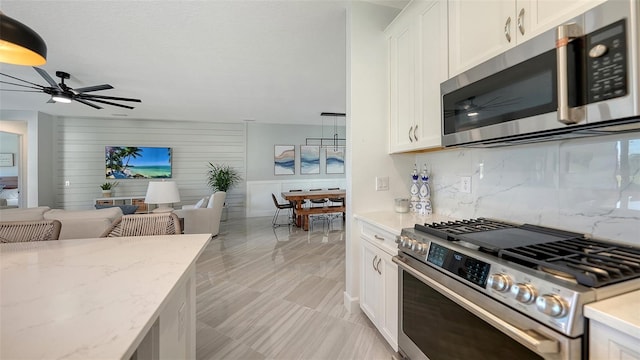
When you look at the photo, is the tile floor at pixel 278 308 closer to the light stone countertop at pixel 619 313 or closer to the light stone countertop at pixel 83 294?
the light stone countertop at pixel 83 294

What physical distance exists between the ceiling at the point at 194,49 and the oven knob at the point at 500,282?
7.44 feet

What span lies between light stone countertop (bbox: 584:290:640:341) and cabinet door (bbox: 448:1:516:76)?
3.51ft

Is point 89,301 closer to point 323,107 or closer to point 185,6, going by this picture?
point 185,6

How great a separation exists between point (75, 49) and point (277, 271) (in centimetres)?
337

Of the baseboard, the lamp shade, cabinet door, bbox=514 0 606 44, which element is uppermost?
cabinet door, bbox=514 0 606 44

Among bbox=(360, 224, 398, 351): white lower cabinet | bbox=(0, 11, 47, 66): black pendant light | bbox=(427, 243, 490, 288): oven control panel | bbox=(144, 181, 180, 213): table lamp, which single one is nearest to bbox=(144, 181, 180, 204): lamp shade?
bbox=(144, 181, 180, 213): table lamp

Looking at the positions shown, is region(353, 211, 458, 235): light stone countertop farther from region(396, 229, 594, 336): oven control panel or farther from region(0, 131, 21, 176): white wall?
region(0, 131, 21, 176): white wall

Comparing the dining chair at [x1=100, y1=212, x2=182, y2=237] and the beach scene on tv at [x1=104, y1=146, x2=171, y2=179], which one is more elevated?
the beach scene on tv at [x1=104, y1=146, x2=171, y2=179]

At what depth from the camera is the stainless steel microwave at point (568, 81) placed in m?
0.81

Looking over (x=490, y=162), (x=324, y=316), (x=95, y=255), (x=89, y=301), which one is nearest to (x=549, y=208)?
(x=490, y=162)

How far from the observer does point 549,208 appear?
136 centimetres

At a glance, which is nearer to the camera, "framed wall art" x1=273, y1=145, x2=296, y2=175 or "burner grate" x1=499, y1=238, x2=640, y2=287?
"burner grate" x1=499, y1=238, x2=640, y2=287

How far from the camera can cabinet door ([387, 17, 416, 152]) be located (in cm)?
195

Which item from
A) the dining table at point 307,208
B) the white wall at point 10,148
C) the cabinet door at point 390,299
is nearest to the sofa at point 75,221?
the cabinet door at point 390,299
